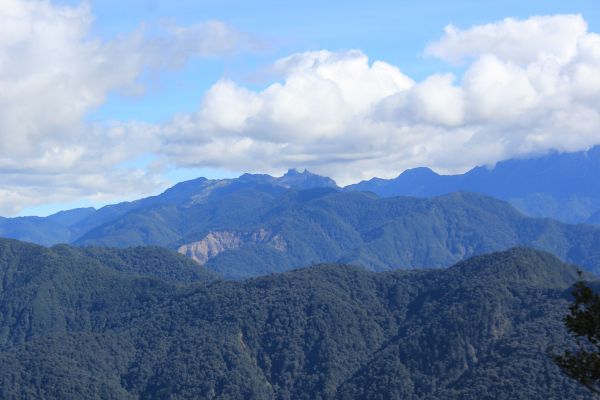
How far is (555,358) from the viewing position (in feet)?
190

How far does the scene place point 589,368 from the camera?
183 ft

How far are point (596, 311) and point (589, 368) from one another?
13.0 ft

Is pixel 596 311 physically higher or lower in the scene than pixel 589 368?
higher

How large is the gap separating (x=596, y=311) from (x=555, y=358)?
185 inches

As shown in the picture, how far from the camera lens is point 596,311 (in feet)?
184

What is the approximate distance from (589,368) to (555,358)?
2.74 m
